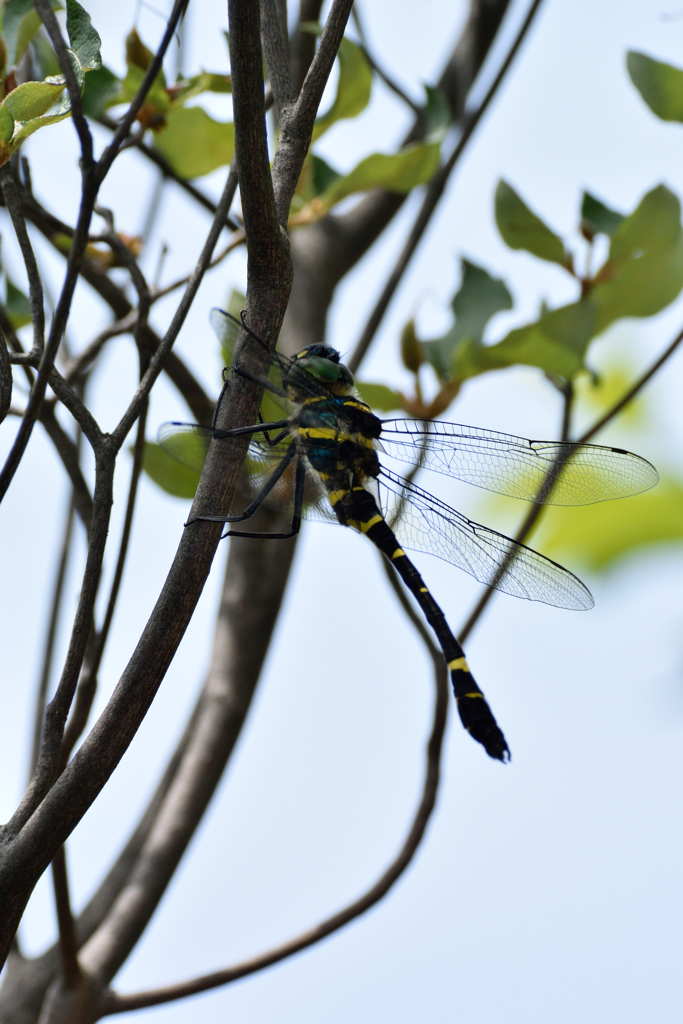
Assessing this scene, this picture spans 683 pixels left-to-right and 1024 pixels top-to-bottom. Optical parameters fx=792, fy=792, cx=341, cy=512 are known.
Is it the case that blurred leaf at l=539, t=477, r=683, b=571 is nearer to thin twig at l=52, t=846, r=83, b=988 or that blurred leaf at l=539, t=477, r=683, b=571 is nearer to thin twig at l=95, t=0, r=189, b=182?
thin twig at l=52, t=846, r=83, b=988

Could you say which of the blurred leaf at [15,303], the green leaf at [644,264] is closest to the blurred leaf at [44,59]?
the blurred leaf at [15,303]

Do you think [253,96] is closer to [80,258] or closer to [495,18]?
[80,258]

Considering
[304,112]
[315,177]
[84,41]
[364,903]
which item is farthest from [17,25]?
[364,903]

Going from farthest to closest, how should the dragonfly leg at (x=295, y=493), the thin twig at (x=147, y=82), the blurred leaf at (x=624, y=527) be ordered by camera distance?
the blurred leaf at (x=624, y=527) → the dragonfly leg at (x=295, y=493) → the thin twig at (x=147, y=82)

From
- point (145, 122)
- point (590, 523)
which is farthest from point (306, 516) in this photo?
point (590, 523)

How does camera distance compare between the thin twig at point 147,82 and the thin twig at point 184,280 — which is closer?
the thin twig at point 147,82

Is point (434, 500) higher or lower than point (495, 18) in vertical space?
lower

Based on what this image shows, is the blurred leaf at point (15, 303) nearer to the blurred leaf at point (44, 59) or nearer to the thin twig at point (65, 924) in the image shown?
the blurred leaf at point (44, 59)
